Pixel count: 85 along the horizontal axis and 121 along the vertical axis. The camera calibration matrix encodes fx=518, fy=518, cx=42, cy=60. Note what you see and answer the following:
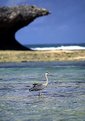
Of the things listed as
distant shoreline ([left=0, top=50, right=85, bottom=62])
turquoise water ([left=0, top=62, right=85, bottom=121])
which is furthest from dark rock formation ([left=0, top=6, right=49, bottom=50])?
turquoise water ([left=0, top=62, right=85, bottom=121])

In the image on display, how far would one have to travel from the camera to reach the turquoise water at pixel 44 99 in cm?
1862

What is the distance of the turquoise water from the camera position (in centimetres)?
1862

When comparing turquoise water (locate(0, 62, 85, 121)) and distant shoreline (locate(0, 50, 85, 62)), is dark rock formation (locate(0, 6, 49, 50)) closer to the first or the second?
distant shoreline (locate(0, 50, 85, 62))

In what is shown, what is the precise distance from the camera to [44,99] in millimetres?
23000

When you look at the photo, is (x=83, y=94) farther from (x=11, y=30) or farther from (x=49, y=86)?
(x=11, y=30)

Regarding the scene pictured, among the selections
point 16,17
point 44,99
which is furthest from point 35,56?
point 44,99

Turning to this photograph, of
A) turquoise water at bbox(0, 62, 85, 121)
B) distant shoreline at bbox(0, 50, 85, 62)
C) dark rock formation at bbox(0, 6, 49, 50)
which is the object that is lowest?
turquoise water at bbox(0, 62, 85, 121)

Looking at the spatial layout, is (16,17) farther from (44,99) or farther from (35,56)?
(44,99)

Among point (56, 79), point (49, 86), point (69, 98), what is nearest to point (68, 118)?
point (69, 98)

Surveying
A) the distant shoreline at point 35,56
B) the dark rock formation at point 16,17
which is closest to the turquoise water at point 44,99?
the distant shoreline at point 35,56

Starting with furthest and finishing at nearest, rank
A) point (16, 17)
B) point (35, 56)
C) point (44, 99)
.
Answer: point (16, 17), point (35, 56), point (44, 99)

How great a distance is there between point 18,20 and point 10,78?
23.9m

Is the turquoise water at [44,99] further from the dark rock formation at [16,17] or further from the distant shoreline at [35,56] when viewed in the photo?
the dark rock formation at [16,17]

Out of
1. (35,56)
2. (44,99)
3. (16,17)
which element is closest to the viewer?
(44,99)
